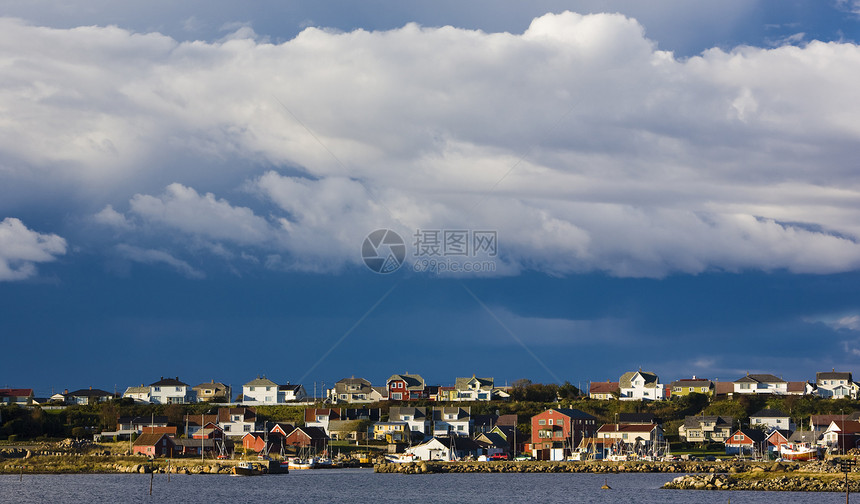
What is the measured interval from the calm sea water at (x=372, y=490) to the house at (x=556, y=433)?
10.6m

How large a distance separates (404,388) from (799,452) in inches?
2122

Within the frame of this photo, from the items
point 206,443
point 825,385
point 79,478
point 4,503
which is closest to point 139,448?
point 206,443

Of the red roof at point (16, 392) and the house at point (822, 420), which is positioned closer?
the house at point (822, 420)

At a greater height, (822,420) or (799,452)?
(822,420)

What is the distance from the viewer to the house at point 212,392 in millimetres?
121875

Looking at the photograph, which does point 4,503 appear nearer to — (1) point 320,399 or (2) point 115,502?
(2) point 115,502

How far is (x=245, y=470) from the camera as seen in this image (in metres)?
77.9

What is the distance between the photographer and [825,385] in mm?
114750

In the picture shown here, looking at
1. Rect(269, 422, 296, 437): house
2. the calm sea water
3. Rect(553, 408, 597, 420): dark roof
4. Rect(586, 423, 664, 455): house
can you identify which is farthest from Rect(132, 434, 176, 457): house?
Rect(586, 423, 664, 455): house

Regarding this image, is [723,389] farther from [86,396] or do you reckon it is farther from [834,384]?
[86,396]

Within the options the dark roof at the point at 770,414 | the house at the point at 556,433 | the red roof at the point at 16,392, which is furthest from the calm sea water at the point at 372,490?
the red roof at the point at 16,392

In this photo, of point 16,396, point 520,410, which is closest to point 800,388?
point 520,410

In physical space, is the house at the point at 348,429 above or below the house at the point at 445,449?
above

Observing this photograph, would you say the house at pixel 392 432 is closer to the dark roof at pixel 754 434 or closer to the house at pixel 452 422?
the house at pixel 452 422
